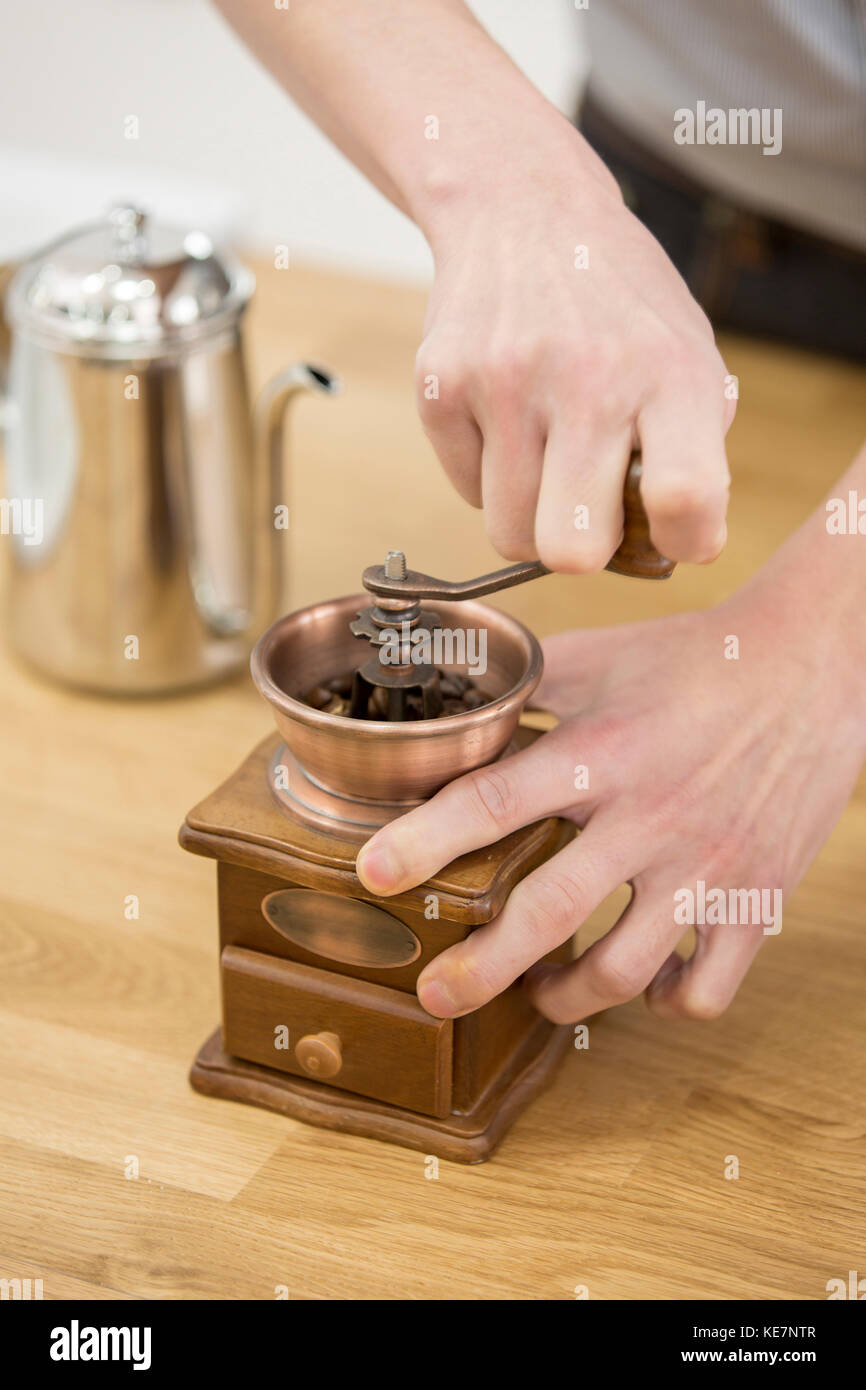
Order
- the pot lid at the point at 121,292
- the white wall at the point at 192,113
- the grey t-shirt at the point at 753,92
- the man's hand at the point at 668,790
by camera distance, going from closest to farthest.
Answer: the man's hand at the point at 668,790, the pot lid at the point at 121,292, the grey t-shirt at the point at 753,92, the white wall at the point at 192,113

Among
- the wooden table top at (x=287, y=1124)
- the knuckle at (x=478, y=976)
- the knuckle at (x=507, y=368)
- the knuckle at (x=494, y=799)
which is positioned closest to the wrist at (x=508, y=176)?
the knuckle at (x=507, y=368)

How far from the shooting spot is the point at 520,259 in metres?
0.86

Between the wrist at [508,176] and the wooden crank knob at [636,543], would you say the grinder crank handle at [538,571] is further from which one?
the wrist at [508,176]

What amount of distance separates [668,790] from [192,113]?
274cm

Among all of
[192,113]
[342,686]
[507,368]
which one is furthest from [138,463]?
[192,113]

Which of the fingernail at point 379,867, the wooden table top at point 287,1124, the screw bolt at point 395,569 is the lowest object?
the wooden table top at point 287,1124

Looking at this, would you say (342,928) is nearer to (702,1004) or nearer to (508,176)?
(702,1004)

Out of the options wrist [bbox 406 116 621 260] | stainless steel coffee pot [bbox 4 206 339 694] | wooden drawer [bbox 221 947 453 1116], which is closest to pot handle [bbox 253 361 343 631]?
stainless steel coffee pot [bbox 4 206 339 694]

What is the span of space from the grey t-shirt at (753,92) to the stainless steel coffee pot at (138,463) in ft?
1.82

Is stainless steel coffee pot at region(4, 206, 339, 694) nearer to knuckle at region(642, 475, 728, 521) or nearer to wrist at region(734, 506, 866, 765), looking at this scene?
wrist at region(734, 506, 866, 765)

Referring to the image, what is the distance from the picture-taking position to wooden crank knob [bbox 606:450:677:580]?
81 cm

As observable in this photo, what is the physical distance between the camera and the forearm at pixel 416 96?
2.99 feet

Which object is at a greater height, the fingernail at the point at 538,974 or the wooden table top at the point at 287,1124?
the fingernail at the point at 538,974
